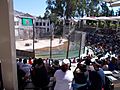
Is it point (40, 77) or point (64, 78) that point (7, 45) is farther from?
point (64, 78)

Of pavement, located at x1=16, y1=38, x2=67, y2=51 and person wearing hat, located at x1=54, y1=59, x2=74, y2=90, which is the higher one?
person wearing hat, located at x1=54, y1=59, x2=74, y2=90

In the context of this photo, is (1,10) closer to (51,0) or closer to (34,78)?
(34,78)

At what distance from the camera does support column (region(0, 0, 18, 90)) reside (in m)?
4.93

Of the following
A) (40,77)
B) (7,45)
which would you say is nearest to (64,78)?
(40,77)

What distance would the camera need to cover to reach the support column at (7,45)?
493 cm

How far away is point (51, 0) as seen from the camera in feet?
171

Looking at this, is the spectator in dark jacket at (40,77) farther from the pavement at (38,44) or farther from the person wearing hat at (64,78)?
the pavement at (38,44)

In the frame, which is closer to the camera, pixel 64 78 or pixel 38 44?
pixel 64 78

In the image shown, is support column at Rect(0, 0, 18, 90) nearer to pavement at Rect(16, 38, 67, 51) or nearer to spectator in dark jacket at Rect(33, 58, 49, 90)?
spectator in dark jacket at Rect(33, 58, 49, 90)

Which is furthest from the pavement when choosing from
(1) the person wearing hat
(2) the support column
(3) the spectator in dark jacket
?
(1) the person wearing hat

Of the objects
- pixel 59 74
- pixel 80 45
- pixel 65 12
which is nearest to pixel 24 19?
pixel 65 12

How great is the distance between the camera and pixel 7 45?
504cm

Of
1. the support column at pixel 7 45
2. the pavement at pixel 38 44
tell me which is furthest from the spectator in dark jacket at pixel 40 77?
the pavement at pixel 38 44

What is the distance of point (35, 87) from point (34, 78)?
0.16 m
